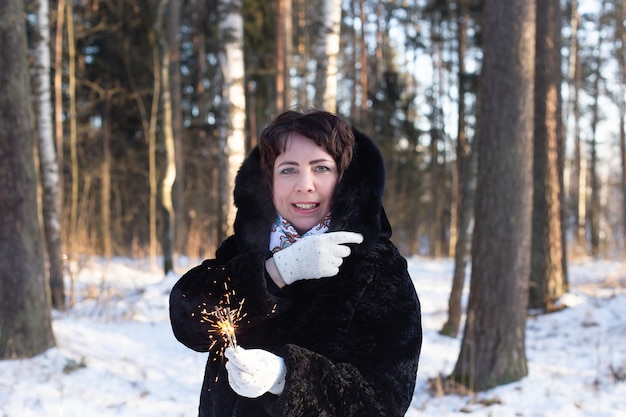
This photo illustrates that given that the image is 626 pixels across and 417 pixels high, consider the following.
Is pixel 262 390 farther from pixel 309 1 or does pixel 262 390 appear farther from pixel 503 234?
pixel 309 1

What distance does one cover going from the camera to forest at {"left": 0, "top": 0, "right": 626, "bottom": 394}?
529cm

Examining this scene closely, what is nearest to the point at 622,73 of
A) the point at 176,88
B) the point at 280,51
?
the point at 280,51

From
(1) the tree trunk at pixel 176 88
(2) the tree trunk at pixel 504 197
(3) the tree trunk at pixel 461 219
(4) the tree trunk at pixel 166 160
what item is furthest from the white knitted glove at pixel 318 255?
(1) the tree trunk at pixel 176 88

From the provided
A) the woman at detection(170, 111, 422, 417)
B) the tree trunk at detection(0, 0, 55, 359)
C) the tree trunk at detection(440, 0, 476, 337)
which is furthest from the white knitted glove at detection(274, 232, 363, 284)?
the tree trunk at detection(440, 0, 476, 337)

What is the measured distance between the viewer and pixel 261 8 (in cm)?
1480

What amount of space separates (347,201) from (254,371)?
1.75 ft

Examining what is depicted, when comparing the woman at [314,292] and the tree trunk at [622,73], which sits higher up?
the tree trunk at [622,73]

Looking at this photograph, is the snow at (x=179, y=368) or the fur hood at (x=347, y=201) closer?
the fur hood at (x=347, y=201)

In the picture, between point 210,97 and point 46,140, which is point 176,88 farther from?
point 46,140

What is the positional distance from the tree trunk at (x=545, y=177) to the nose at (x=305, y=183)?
7785 mm

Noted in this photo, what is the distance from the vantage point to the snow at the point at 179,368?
15.6 feet

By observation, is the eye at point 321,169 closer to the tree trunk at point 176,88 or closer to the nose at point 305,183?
the nose at point 305,183

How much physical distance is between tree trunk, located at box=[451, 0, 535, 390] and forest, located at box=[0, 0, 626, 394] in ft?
0.04

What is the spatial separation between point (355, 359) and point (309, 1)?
19.0 m
